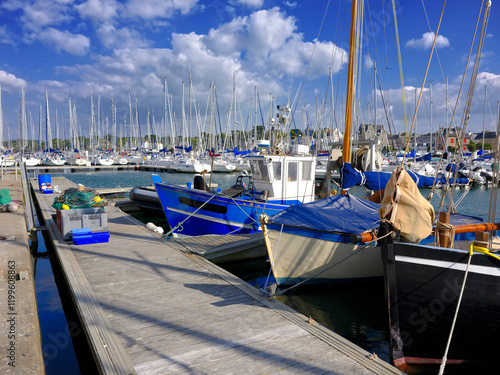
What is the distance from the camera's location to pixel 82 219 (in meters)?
10.1

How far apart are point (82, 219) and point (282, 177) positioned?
6.41 metres

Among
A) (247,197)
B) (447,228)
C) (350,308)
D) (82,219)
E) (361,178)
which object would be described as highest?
(361,178)

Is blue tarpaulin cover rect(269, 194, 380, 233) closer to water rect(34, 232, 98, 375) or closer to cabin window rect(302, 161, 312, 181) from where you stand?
cabin window rect(302, 161, 312, 181)

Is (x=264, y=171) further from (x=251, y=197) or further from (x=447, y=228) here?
(x=447, y=228)

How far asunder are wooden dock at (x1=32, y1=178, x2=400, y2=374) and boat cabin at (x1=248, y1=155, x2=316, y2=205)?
4.90m

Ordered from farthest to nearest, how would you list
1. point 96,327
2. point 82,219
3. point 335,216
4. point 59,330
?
point 82,219, point 335,216, point 59,330, point 96,327

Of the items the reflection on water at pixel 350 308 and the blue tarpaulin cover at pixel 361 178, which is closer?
the reflection on water at pixel 350 308

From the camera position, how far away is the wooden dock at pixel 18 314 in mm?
4223

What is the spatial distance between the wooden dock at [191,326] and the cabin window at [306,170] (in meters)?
5.89

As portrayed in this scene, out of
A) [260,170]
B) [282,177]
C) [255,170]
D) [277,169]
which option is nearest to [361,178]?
[282,177]

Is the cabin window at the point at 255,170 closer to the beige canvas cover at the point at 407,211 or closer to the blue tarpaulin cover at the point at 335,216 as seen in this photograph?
the blue tarpaulin cover at the point at 335,216

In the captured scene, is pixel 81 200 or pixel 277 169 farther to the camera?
pixel 277 169

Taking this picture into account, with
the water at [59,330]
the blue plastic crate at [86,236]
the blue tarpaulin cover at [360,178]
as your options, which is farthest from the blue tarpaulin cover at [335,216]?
the blue plastic crate at [86,236]

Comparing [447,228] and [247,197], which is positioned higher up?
[447,228]
